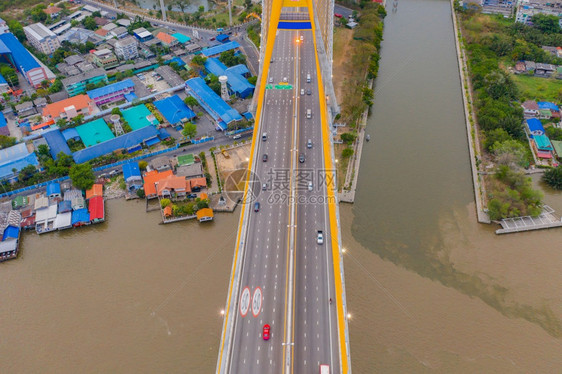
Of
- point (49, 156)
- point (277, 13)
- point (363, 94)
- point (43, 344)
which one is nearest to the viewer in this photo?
point (43, 344)

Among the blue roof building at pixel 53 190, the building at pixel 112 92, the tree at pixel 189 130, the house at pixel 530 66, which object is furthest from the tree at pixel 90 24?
the house at pixel 530 66

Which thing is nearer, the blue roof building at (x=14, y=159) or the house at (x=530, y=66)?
the blue roof building at (x=14, y=159)

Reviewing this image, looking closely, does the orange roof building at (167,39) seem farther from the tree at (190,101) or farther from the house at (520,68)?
the house at (520,68)

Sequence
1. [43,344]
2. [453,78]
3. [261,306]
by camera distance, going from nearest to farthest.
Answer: [261,306], [43,344], [453,78]

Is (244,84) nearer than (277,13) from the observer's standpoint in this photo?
No

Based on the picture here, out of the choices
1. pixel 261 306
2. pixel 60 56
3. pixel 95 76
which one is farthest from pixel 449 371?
pixel 60 56

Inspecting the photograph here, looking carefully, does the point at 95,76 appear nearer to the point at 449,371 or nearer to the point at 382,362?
the point at 382,362

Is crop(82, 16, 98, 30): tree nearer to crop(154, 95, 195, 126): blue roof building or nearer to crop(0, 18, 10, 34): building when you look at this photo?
crop(0, 18, 10, 34): building
